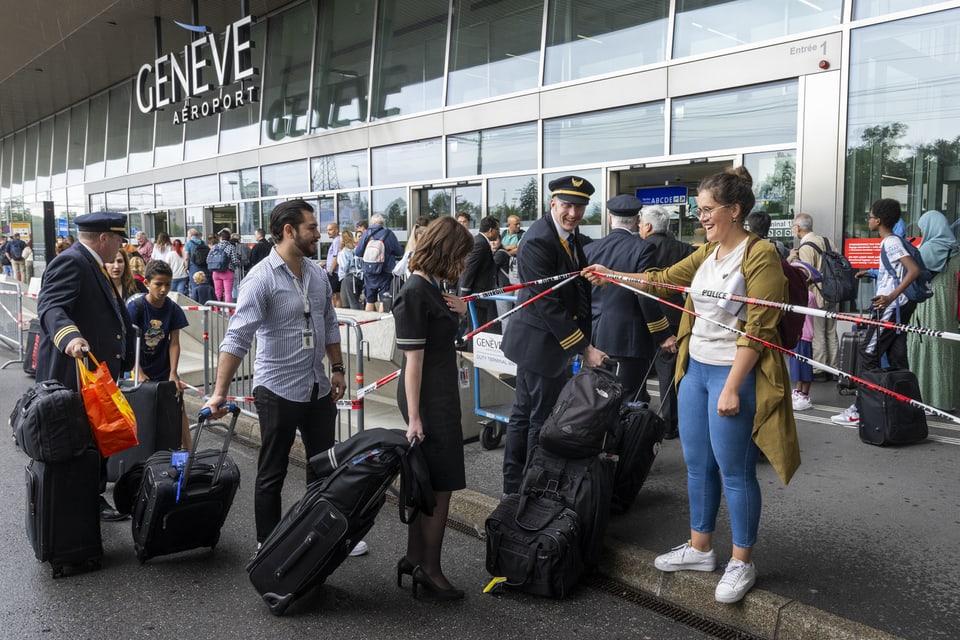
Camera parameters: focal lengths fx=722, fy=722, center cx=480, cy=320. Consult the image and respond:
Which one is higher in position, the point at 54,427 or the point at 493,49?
the point at 493,49

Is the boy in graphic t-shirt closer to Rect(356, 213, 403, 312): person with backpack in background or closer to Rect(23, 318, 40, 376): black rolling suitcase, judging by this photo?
Rect(23, 318, 40, 376): black rolling suitcase

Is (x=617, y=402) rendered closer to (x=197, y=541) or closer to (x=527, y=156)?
(x=197, y=541)

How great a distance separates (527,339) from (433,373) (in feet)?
3.21

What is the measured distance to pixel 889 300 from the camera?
20.0 feet

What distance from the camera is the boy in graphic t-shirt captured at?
17.5 feet

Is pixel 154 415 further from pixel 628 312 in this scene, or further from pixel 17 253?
pixel 17 253

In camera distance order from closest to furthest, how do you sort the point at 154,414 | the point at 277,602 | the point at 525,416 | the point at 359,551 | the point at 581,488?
the point at 277,602, the point at 581,488, the point at 359,551, the point at 525,416, the point at 154,414

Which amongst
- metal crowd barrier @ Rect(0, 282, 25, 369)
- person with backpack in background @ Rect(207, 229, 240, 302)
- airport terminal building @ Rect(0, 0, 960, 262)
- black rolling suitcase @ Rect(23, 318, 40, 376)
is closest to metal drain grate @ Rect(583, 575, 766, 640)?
airport terminal building @ Rect(0, 0, 960, 262)

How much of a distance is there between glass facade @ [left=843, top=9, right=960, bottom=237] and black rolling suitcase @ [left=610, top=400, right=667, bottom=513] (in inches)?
213

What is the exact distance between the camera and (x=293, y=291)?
383 centimetres

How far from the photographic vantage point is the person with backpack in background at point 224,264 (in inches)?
571

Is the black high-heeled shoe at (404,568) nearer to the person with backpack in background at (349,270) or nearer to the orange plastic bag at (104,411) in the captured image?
the orange plastic bag at (104,411)

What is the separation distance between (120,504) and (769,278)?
4140 mm

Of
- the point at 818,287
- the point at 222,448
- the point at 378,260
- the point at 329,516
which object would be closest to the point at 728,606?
the point at 329,516
